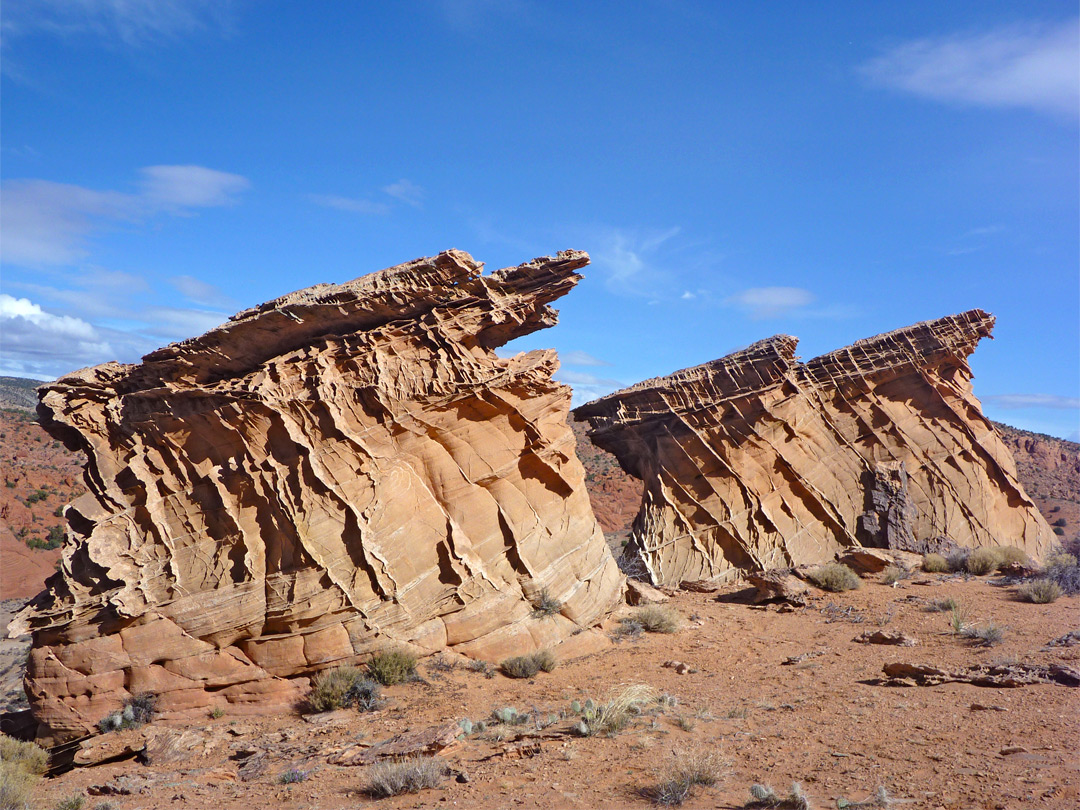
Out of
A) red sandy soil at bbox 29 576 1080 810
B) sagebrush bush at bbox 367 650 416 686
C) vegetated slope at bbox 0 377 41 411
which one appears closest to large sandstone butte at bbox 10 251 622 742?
sagebrush bush at bbox 367 650 416 686

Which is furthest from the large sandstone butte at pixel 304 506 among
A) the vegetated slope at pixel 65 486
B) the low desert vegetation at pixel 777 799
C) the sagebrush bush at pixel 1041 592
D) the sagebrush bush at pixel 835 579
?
the vegetated slope at pixel 65 486

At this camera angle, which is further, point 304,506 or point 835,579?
point 835,579

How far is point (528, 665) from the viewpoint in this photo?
10.8m

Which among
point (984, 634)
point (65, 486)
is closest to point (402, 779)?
point (984, 634)

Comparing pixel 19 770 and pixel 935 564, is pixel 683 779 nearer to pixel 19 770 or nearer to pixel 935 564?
pixel 19 770

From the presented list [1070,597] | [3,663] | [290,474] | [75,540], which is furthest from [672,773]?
[3,663]

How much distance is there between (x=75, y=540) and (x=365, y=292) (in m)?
5.94

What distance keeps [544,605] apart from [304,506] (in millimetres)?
4389

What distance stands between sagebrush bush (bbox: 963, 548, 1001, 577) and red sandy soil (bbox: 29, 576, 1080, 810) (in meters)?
3.70

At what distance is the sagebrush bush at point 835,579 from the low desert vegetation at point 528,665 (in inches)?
304

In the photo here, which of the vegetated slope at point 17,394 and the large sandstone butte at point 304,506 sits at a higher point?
the vegetated slope at point 17,394

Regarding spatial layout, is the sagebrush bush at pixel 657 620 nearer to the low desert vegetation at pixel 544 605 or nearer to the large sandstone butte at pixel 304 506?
the large sandstone butte at pixel 304 506

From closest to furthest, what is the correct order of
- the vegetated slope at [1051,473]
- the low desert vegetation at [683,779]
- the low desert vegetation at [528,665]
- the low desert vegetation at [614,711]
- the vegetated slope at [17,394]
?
the low desert vegetation at [683,779]
the low desert vegetation at [614,711]
the low desert vegetation at [528,665]
the vegetated slope at [1051,473]
the vegetated slope at [17,394]

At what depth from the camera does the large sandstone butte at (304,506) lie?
1022cm
